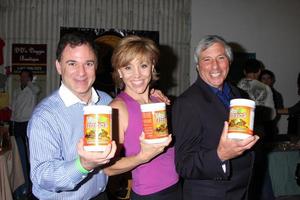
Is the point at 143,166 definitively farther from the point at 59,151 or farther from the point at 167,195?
the point at 59,151

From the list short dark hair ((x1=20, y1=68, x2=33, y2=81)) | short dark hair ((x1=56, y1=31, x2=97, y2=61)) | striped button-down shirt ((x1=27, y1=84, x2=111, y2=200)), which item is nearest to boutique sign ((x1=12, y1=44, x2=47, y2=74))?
short dark hair ((x1=20, y1=68, x2=33, y2=81))

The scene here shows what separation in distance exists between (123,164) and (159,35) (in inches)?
227

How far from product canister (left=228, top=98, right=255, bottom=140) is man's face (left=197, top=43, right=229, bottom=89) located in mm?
421

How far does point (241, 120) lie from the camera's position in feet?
4.62

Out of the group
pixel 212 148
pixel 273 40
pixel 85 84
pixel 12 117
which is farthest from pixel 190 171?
pixel 273 40

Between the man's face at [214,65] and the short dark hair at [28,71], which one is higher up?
the man's face at [214,65]

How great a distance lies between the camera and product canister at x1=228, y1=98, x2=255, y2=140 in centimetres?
140

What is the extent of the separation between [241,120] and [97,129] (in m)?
0.60

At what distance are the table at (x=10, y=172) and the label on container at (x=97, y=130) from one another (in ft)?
7.99

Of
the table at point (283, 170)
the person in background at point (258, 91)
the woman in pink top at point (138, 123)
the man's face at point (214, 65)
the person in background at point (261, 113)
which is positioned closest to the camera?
the woman in pink top at point (138, 123)

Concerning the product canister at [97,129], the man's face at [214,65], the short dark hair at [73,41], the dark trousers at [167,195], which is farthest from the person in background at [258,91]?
the product canister at [97,129]

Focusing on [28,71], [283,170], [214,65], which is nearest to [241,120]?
[214,65]

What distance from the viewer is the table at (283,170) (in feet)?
12.5

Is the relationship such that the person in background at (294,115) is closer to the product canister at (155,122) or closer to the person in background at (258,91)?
the person in background at (258,91)
